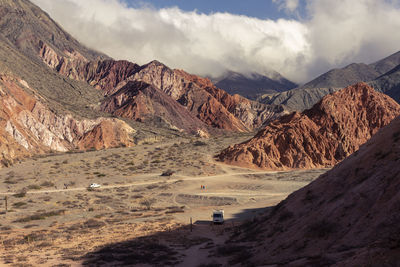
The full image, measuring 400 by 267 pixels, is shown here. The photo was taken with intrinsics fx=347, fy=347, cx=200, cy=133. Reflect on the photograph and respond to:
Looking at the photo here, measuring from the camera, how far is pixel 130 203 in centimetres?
4416

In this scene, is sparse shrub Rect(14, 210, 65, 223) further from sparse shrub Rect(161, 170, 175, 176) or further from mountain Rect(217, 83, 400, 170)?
mountain Rect(217, 83, 400, 170)

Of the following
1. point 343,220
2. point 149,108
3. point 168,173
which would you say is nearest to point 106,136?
point 149,108

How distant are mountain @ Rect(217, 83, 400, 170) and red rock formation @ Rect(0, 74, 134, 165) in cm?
4540

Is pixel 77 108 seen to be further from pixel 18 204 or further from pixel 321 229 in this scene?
pixel 321 229

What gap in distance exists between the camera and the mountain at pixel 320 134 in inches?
2630

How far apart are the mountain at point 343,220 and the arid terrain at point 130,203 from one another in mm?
3554

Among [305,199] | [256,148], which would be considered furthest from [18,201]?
[256,148]

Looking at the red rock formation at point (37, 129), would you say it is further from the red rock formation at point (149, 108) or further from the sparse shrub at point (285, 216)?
→ the sparse shrub at point (285, 216)

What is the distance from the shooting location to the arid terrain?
2283 centimetres

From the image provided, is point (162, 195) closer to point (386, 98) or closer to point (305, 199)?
point (305, 199)

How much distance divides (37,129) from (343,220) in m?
88.5

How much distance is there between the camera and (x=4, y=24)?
199125 mm

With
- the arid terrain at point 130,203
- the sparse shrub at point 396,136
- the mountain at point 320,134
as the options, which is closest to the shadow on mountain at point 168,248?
the arid terrain at point 130,203

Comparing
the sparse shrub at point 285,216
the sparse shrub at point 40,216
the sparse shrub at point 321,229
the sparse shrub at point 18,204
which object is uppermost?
the sparse shrub at point 18,204
